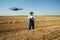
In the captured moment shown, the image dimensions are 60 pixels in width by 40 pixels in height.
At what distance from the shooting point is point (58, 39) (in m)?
9.99

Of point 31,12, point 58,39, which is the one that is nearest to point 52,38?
point 58,39

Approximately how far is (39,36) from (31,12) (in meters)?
3.73

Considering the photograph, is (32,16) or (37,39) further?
(32,16)

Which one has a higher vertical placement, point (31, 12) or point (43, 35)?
point (31, 12)

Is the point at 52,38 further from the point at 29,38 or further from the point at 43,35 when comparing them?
the point at 29,38

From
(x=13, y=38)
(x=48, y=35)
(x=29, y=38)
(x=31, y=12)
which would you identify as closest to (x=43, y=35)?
(x=48, y=35)

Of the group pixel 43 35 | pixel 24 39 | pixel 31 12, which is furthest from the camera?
pixel 31 12

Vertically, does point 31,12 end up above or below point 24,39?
above

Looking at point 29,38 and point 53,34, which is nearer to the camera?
point 29,38

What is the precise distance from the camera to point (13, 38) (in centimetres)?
1031

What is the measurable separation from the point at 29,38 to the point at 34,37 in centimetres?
33

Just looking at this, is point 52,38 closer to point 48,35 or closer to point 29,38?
point 48,35

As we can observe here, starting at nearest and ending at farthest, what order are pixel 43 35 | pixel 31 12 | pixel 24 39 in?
pixel 24 39, pixel 43 35, pixel 31 12

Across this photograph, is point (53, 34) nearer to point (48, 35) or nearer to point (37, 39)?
point (48, 35)
